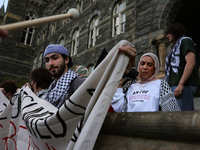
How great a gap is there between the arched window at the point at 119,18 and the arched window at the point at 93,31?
1589 millimetres

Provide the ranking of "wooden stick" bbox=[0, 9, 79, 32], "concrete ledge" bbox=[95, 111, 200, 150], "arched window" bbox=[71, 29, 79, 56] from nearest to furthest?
1. "wooden stick" bbox=[0, 9, 79, 32]
2. "concrete ledge" bbox=[95, 111, 200, 150]
3. "arched window" bbox=[71, 29, 79, 56]

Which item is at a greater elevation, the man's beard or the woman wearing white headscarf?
the man's beard

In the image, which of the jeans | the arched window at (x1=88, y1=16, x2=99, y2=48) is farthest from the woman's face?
the arched window at (x1=88, y1=16, x2=99, y2=48)

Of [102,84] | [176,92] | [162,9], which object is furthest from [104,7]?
[102,84]

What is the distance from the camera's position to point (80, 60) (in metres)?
11.1

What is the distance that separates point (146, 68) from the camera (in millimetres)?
2191

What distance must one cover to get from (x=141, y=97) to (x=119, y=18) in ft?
25.2

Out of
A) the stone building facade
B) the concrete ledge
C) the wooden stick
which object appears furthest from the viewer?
the stone building facade

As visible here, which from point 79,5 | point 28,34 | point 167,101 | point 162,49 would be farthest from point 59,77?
point 28,34

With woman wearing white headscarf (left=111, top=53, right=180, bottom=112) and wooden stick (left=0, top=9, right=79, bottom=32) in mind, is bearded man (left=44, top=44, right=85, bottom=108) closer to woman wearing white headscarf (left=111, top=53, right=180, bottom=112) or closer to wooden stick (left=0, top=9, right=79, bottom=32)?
woman wearing white headscarf (left=111, top=53, right=180, bottom=112)

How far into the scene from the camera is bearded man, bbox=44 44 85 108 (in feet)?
6.57

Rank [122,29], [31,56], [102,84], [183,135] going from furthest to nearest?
[31,56] < [122,29] < [102,84] < [183,135]

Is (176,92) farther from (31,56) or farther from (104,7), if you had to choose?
(31,56)

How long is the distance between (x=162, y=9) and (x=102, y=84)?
5.68 m
